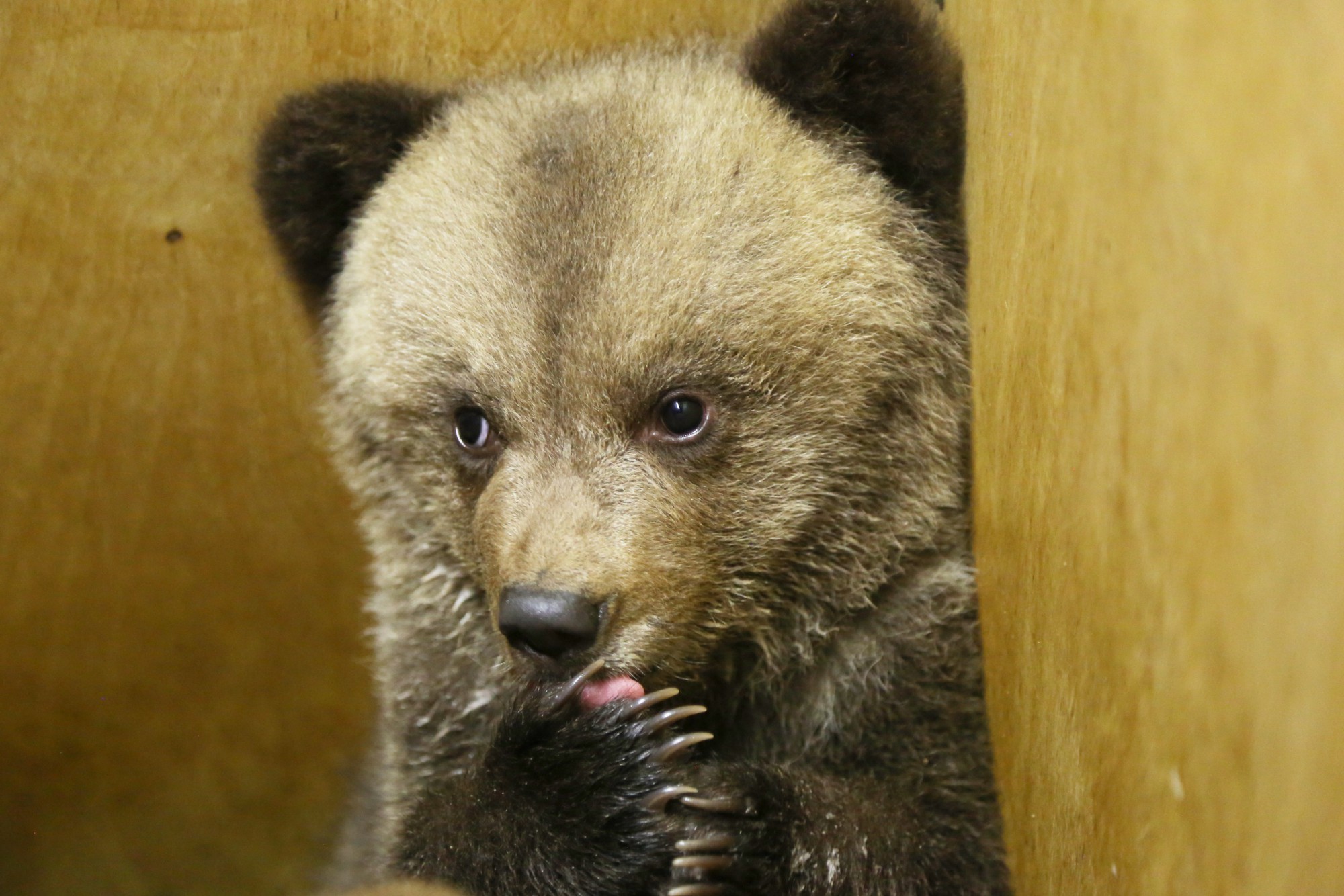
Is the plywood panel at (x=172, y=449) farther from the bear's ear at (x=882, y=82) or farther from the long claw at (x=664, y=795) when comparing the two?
the long claw at (x=664, y=795)

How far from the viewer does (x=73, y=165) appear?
8.86ft

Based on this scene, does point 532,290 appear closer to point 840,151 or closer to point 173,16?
point 840,151

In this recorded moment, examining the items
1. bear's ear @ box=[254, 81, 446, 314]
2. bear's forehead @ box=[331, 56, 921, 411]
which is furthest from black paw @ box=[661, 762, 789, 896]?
bear's ear @ box=[254, 81, 446, 314]

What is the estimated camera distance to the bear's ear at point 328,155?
107 inches

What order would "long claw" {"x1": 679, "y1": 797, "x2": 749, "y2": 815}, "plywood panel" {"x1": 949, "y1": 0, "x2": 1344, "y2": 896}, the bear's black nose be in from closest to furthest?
1. "plywood panel" {"x1": 949, "y1": 0, "x2": 1344, "y2": 896}
2. the bear's black nose
3. "long claw" {"x1": 679, "y1": 797, "x2": 749, "y2": 815}

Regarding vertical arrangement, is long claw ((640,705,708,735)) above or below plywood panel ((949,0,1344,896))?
below

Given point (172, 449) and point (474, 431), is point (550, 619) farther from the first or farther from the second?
point (172, 449)

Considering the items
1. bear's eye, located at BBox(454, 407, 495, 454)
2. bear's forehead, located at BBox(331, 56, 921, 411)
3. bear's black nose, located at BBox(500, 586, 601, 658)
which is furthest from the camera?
bear's eye, located at BBox(454, 407, 495, 454)

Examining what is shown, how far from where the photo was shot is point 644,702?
2229 millimetres

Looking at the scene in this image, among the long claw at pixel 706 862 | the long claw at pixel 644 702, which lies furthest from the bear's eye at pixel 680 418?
the long claw at pixel 706 862

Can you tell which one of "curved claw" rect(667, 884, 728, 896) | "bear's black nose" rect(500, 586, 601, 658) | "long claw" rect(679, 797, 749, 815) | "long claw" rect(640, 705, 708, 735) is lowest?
"curved claw" rect(667, 884, 728, 896)

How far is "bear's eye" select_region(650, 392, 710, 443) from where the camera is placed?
91.8 inches

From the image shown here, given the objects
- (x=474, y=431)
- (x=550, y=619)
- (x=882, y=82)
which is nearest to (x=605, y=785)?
(x=550, y=619)

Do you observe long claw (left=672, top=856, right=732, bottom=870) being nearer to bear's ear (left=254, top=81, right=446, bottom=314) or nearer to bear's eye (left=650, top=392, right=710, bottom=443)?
bear's eye (left=650, top=392, right=710, bottom=443)
